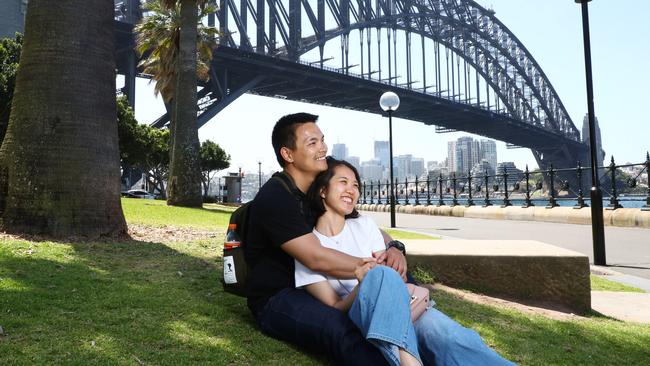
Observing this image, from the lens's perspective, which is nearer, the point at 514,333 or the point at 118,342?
the point at 118,342

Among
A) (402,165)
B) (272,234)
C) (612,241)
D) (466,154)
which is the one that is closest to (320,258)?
(272,234)

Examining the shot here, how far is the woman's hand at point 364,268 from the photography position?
2.27 meters

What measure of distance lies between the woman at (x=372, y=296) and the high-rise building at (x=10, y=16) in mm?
60473

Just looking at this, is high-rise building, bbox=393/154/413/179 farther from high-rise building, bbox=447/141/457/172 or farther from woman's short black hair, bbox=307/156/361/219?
woman's short black hair, bbox=307/156/361/219

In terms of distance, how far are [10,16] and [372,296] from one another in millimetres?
62806

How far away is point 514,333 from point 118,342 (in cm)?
237

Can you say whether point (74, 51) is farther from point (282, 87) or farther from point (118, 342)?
point (282, 87)

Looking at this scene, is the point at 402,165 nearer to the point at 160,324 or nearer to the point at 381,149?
the point at 381,149

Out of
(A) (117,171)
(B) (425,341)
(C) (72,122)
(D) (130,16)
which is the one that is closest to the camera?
(B) (425,341)

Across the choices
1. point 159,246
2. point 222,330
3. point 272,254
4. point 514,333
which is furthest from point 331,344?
point 159,246

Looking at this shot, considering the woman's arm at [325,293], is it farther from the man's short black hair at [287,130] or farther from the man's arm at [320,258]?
the man's short black hair at [287,130]

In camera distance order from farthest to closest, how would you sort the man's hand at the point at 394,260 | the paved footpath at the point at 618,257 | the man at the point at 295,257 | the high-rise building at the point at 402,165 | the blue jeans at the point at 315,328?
the high-rise building at the point at 402,165, the paved footpath at the point at 618,257, the man's hand at the point at 394,260, the man at the point at 295,257, the blue jeans at the point at 315,328

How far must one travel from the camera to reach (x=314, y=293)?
7.78 ft

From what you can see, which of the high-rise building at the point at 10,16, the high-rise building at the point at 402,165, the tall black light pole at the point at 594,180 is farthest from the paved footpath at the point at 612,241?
the high-rise building at the point at 402,165
